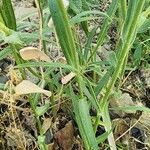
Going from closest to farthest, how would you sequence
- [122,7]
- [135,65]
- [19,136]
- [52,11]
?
[52,11] → [122,7] → [19,136] → [135,65]

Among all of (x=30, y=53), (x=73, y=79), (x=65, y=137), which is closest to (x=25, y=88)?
(x=30, y=53)

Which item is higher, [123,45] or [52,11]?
[52,11]

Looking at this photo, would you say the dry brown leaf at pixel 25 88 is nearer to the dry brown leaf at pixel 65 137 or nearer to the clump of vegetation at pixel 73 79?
the clump of vegetation at pixel 73 79

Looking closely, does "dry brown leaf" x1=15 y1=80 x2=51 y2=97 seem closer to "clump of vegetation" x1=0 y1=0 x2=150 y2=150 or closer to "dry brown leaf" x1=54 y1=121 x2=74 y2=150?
"clump of vegetation" x1=0 y1=0 x2=150 y2=150

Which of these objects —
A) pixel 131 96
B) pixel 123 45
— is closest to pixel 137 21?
pixel 123 45

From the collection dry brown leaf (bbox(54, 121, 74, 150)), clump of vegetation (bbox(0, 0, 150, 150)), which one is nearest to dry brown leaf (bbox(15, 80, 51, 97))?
clump of vegetation (bbox(0, 0, 150, 150))

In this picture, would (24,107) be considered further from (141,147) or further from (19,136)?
(141,147)

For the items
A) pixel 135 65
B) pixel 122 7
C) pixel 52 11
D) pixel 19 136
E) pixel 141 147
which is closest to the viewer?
pixel 52 11
